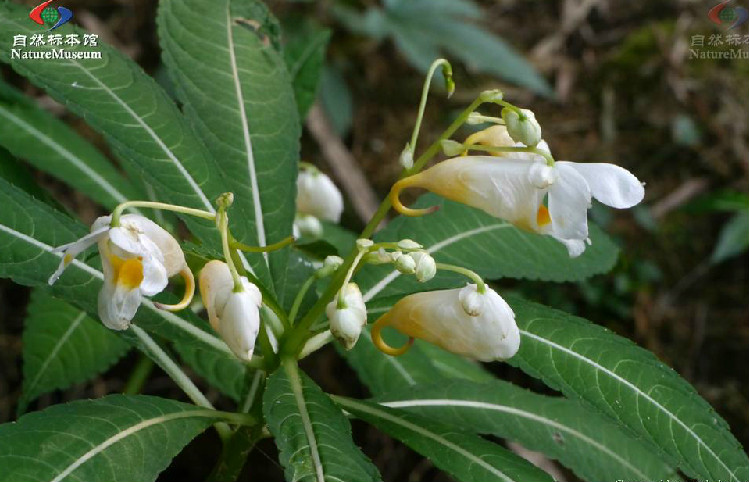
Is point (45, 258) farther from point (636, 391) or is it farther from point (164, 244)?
point (636, 391)

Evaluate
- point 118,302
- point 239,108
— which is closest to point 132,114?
point 239,108

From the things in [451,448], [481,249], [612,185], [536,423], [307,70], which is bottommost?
[536,423]

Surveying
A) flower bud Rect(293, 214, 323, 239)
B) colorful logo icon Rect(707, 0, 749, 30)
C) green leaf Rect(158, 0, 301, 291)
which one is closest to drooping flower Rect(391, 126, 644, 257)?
green leaf Rect(158, 0, 301, 291)

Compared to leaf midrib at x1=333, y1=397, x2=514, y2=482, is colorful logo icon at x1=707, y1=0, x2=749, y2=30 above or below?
above

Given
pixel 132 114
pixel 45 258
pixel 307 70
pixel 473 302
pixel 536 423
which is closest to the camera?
pixel 473 302

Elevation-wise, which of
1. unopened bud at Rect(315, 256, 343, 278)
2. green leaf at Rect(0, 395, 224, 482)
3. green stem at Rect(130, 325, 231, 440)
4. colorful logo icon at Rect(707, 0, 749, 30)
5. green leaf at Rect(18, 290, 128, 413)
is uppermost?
unopened bud at Rect(315, 256, 343, 278)

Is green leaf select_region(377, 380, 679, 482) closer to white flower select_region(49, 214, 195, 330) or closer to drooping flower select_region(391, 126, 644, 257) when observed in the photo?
drooping flower select_region(391, 126, 644, 257)

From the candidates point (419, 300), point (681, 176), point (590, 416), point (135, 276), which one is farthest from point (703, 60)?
point (135, 276)
